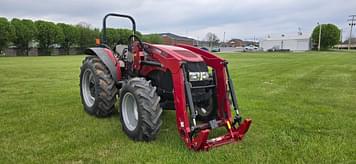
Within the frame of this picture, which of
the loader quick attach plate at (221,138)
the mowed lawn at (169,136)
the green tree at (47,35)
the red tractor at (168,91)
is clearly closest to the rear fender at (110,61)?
the red tractor at (168,91)

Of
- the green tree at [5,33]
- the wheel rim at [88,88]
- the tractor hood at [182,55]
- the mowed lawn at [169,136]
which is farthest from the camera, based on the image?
the green tree at [5,33]

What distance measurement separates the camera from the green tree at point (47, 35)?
54156mm

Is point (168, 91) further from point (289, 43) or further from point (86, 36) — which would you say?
point (289, 43)

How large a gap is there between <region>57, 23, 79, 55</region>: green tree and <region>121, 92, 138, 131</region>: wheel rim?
5615 centimetres

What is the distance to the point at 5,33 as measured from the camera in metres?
47.8

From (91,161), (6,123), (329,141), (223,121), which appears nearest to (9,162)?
(91,161)

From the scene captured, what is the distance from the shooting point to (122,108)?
4.80 meters

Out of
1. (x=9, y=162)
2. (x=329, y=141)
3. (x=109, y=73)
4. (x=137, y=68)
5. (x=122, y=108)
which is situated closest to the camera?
(x=9, y=162)

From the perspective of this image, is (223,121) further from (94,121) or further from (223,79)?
(94,121)

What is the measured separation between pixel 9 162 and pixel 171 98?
2.37m

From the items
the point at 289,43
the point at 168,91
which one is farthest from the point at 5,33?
the point at 289,43

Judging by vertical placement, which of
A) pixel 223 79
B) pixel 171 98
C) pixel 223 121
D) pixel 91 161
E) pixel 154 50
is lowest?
pixel 91 161

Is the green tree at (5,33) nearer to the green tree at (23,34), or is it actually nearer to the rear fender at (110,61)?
the green tree at (23,34)

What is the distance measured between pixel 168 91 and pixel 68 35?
187 ft
